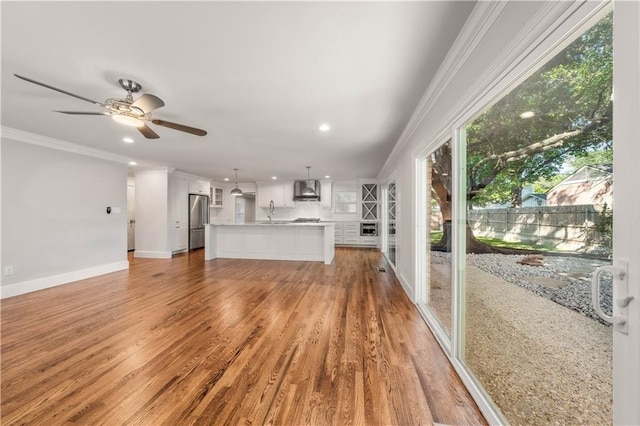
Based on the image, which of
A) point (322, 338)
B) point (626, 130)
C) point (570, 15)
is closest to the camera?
point (626, 130)

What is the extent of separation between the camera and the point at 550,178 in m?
1.10

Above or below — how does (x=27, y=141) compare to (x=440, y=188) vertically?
above

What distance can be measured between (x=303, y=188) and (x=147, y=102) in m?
5.89

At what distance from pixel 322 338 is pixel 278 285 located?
70.0 inches

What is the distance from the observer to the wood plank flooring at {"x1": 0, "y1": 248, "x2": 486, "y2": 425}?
1.38 meters

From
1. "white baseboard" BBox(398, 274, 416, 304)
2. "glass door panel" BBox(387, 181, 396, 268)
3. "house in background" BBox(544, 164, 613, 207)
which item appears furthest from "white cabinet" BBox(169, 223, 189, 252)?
"house in background" BBox(544, 164, 613, 207)

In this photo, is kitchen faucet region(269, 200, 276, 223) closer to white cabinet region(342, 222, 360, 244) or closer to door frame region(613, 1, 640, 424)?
white cabinet region(342, 222, 360, 244)

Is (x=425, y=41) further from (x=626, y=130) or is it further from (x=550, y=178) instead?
(x=626, y=130)

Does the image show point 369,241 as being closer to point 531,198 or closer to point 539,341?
point 539,341

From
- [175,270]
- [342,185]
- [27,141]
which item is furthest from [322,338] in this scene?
[342,185]

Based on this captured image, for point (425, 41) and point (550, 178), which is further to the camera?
point (425, 41)

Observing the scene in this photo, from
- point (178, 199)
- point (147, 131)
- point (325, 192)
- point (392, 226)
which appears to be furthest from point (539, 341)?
point (178, 199)

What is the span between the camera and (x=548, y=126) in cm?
113

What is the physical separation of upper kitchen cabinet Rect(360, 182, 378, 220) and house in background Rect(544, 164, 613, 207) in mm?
6809
